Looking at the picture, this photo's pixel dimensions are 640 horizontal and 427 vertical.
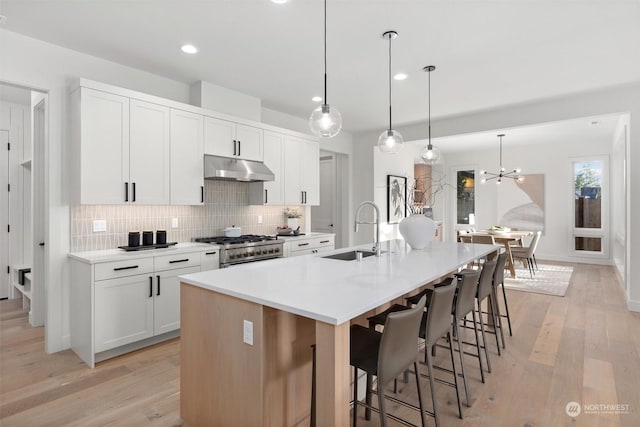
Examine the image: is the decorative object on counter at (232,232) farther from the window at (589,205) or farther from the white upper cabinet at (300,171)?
the window at (589,205)

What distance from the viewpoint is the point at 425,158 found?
3.99 metres

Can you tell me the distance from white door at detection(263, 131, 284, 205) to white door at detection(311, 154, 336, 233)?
85.8 inches

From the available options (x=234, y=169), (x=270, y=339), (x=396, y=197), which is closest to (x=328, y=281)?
(x=270, y=339)

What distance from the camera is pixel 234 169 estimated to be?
4.07 m

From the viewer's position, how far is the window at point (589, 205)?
7.60 m

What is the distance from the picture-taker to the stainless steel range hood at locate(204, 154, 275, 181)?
3918 millimetres

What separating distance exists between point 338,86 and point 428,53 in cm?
123

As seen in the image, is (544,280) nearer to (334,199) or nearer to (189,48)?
(334,199)

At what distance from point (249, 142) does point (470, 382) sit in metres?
3.49

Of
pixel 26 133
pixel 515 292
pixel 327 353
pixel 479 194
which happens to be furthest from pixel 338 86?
pixel 479 194

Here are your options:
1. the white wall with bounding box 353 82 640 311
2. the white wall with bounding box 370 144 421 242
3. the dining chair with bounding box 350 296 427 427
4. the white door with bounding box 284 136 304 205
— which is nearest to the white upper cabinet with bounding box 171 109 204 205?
the white door with bounding box 284 136 304 205

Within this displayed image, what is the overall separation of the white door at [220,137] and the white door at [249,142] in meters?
0.07

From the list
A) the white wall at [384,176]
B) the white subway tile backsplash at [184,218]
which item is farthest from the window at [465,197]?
the white subway tile backsplash at [184,218]

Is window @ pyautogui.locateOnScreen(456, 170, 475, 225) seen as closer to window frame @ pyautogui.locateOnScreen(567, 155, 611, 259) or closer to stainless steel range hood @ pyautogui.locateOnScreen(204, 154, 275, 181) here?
window frame @ pyautogui.locateOnScreen(567, 155, 611, 259)
